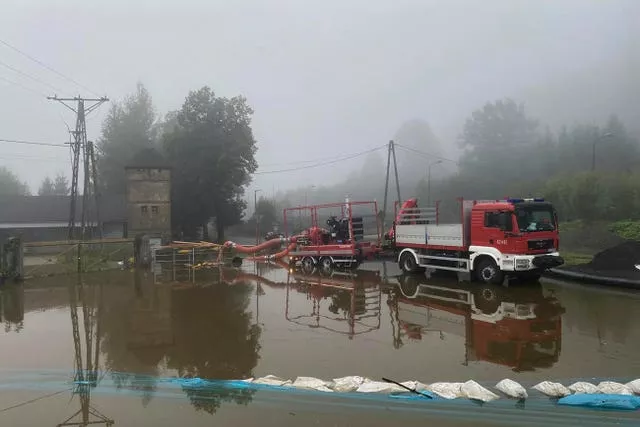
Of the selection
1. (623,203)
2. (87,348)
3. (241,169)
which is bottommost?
(87,348)

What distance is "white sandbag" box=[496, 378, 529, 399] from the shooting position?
5.39m

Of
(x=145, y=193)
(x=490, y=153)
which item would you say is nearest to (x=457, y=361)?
(x=145, y=193)

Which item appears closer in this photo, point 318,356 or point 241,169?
point 318,356

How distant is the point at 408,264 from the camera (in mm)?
17438

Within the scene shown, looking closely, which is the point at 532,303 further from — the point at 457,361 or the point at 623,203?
the point at 623,203

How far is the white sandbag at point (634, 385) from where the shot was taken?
5537mm

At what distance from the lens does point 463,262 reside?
15.1m

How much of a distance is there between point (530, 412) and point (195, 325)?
276 inches

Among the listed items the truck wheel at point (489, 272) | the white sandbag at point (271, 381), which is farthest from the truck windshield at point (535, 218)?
the white sandbag at point (271, 381)

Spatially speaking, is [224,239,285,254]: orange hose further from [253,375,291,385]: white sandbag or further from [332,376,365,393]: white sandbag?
[332,376,365,393]: white sandbag

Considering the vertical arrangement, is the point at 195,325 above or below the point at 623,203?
below

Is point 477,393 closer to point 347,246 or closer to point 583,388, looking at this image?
point 583,388

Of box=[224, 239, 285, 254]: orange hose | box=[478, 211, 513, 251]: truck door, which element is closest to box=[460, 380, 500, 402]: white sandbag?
box=[478, 211, 513, 251]: truck door

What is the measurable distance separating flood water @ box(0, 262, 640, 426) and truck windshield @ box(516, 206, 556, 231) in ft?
5.95
